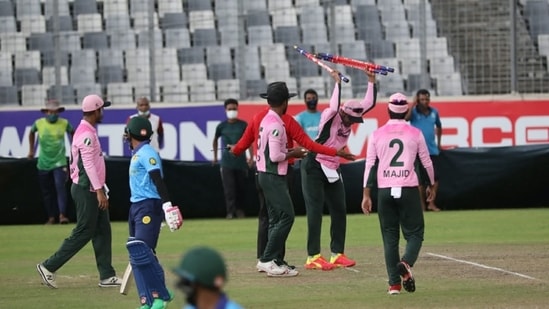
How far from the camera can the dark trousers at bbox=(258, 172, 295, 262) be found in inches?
541

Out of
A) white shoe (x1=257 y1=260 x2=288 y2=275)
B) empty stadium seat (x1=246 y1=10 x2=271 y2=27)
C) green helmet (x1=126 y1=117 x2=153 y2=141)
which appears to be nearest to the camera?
green helmet (x1=126 y1=117 x2=153 y2=141)

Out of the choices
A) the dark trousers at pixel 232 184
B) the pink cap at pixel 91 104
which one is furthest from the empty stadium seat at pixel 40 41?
the pink cap at pixel 91 104

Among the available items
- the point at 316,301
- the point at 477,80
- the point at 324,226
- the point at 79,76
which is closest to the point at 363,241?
the point at 324,226

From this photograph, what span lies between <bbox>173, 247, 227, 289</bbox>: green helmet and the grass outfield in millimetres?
5710

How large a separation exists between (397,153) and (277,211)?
221cm

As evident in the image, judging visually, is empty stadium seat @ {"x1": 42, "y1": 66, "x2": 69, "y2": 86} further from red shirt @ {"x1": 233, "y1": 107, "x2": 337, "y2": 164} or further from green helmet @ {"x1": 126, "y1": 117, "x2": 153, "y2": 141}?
green helmet @ {"x1": 126, "y1": 117, "x2": 153, "y2": 141}

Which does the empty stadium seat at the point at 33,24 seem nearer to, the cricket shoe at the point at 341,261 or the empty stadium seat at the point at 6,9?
the empty stadium seat at the point at 6,9

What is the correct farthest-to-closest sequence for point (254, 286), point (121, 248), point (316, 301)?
point (121, 248)
point (254, 286)
point (316, 301)

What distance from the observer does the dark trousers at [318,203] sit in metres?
14.6

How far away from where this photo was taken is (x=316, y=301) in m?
11.7

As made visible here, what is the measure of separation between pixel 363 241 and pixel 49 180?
22.7 feet

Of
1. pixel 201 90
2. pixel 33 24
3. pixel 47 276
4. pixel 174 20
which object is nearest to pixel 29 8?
pixel 33 24

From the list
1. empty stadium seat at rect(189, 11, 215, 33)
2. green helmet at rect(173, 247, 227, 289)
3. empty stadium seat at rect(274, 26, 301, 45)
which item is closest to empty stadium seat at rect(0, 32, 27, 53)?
empty stadium seat at rect(189, 11, 215, 33)

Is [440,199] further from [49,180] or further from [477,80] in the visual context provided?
[49,180]
